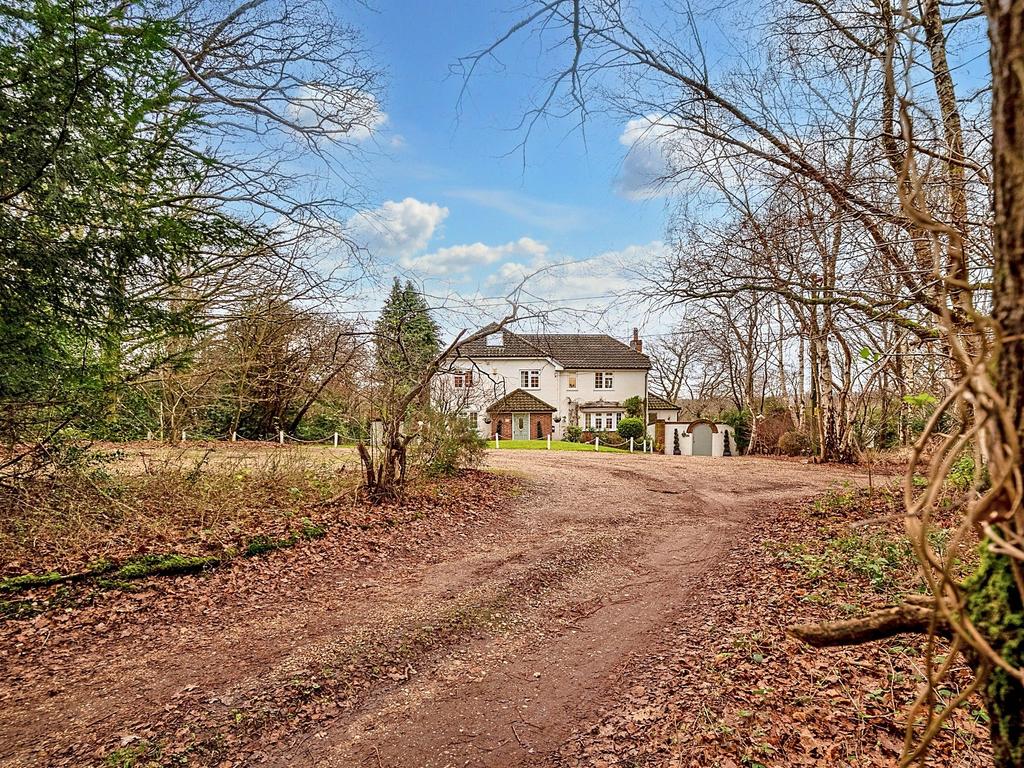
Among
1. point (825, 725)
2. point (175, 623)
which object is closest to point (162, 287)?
point (175, 623)

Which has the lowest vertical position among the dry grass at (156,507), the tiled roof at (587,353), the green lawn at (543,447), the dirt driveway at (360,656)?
the dirt driveway at (360,656)

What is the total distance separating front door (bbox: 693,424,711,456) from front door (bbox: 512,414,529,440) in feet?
38.4

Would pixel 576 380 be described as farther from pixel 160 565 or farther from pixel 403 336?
pixel 160 565

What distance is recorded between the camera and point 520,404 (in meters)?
32.9

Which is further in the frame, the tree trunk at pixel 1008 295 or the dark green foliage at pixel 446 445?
the dark green foliage at pixel 446 445

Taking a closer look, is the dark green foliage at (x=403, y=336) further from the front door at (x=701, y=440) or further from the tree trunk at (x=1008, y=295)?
the front door at (x=701, y=440)

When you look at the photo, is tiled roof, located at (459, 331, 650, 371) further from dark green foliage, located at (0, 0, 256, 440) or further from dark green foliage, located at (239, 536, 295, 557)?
dark green foliage, located at (0, 0, 256, 440)

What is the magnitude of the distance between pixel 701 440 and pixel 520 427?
39.9ft

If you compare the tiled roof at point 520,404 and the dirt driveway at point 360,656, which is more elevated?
the tiled roof at point 520,404

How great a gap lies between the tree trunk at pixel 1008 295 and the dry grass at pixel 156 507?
274 inches

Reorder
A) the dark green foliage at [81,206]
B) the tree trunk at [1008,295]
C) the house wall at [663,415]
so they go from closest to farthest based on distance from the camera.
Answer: the tree trunk at [1008,295]
the dark green foliage at [81,206]
the house wall at [663,415]

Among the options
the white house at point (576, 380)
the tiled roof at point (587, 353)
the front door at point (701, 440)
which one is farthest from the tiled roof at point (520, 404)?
the front door at point (701, 440)

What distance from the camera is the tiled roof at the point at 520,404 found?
1277 inches

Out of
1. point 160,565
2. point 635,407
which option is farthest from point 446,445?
point 635,407
